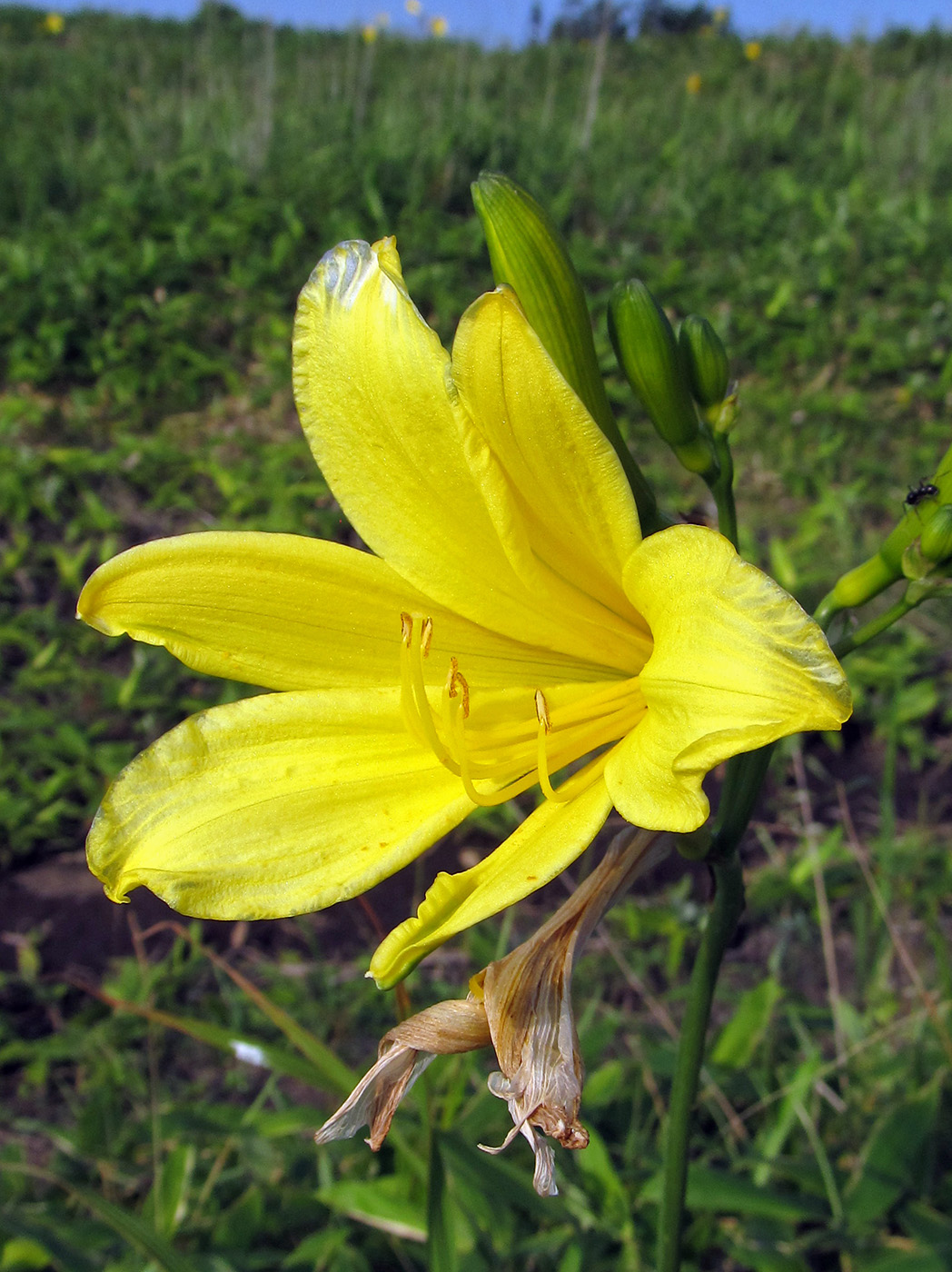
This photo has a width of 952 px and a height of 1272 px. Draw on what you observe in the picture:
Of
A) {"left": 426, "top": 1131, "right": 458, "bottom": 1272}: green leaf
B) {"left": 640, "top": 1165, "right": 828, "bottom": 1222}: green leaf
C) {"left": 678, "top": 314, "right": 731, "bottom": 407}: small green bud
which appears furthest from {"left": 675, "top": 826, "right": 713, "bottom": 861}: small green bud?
{"left": 640, "top": 1165, "right": 828, "bottom": 1222}: green leaf

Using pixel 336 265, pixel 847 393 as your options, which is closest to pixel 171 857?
pixel 336 265

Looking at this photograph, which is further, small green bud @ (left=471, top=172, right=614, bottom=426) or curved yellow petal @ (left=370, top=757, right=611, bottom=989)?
small green bud @ (left=471, top=172, right=614, bottom=426)

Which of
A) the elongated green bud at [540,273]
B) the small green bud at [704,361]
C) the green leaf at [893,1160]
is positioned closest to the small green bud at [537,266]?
the elongated green bud at [540,273]

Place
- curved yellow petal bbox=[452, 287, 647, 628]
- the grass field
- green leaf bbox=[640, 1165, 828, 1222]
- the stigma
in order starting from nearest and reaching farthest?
curved yellow petal bbox=[452, 287, 647, 628]
the stigma
green leaf bbox=[640, 1165, 828, 1222]
the grass field

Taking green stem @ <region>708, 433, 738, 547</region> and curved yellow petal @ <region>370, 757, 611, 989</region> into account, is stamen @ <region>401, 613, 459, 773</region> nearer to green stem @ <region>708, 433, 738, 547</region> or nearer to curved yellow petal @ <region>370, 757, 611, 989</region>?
curved yellow petal @ <region>370, 757, 611, 989</region>

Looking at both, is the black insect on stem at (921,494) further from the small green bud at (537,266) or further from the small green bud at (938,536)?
the small green bud at (537,266)

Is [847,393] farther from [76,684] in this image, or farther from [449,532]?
[449,532]
